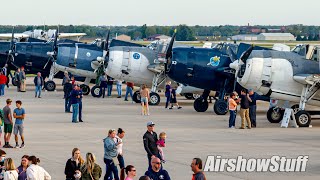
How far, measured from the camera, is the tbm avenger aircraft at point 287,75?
95.2ft

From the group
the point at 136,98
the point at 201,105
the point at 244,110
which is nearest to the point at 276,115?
the point at 244,110

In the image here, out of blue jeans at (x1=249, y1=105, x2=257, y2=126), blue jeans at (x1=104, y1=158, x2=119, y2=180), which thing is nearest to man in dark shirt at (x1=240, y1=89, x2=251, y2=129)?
blue jeans at (x1=249, y1=105, x2=257, y2=126)

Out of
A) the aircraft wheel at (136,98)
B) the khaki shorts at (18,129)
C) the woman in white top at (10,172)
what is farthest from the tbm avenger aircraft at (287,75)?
the woman in white top at (10,172)

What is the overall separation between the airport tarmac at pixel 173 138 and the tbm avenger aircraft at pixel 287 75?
97 centimetres

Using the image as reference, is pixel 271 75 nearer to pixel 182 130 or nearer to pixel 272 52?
pixel 272 52

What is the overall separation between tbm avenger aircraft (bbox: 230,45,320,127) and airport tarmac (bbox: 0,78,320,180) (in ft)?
3.19

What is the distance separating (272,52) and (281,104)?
2052mm

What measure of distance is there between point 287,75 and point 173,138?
5578mm

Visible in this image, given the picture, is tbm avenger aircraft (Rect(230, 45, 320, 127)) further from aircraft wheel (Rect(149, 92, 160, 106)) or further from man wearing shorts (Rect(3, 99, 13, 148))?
man wearing shorts (Rect(3, 99, 13, 148))

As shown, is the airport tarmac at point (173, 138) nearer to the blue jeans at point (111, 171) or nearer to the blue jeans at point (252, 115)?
the blue jeans at point (252, 115)

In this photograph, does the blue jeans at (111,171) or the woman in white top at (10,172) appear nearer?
the woman in white top at (10,172)

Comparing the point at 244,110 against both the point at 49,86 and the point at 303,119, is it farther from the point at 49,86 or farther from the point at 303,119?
the point at 49,86

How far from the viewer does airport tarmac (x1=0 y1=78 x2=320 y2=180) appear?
66.4 ft

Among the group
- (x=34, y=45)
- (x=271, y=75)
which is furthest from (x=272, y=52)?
(x=34, y=45)
